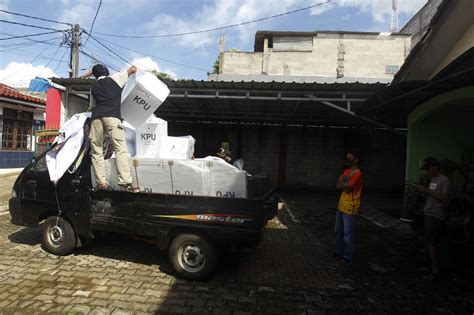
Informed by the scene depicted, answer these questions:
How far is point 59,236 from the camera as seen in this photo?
4844mm

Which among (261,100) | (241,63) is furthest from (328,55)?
(261,100)

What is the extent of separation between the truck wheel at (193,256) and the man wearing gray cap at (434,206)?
10.0 ft

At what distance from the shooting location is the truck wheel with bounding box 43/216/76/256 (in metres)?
4.77

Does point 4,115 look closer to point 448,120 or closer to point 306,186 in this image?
point 306,186

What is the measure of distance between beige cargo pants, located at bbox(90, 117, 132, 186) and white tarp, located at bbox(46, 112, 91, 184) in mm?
350

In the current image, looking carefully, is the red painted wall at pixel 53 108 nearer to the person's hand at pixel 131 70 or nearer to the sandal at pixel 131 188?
the person's hand at pixel 131 70

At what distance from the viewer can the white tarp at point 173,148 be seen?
462 centimetres

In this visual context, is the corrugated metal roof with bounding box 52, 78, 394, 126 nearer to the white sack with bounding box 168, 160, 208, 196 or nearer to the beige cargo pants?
the beige cargo pants

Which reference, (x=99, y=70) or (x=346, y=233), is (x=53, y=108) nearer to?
(x=99, y=70)

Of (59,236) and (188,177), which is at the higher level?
(188,177)

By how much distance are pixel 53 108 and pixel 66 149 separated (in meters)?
5.58

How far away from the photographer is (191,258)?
4.17m

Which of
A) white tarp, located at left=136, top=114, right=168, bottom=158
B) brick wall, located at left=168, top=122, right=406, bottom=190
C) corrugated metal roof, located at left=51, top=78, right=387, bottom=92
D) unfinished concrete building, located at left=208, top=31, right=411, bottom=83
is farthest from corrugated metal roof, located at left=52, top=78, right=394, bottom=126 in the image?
unfinished concrete building, located at left=208, top=31, right=411, bottom=83

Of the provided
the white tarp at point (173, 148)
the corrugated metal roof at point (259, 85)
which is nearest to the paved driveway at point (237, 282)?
the white tarp at point (173, 148)
